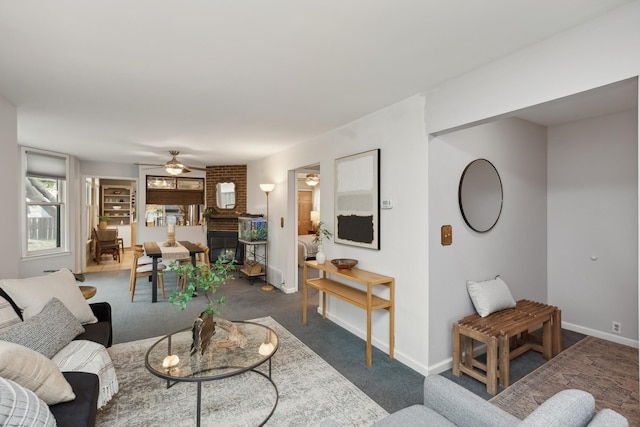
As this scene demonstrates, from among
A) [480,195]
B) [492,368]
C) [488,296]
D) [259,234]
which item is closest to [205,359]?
[492,368]

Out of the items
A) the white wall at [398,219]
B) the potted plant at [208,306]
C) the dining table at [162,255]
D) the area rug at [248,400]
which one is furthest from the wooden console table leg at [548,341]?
the dining table at [162,255]

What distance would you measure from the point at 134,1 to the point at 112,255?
28.7 ft

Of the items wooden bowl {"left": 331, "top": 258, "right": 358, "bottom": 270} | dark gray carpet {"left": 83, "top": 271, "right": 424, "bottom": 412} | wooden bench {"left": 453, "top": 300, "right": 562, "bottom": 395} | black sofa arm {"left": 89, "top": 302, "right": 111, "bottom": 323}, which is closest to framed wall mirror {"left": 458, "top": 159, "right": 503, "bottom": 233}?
wooden bench {"left": 453, "top": 300, "right": 562, "bottom": 395}

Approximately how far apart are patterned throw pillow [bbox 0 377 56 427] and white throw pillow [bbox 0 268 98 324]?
129 cm

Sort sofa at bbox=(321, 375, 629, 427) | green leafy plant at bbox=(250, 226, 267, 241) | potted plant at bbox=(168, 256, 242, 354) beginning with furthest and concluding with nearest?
green leafy plant at bbox=(250, 226, 267, 241) < potted plant at bbox=(168, 256, 242, 354) < sofa at bbox=(321, 375, 629, 427)

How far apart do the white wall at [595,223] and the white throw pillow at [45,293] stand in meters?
4.84

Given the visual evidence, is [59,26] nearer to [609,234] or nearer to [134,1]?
[134,1]

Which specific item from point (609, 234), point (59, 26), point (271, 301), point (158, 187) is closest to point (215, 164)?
point (158, 187)

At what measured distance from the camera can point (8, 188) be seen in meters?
2.90

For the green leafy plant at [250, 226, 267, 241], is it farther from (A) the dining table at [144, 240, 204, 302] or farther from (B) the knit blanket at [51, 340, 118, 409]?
(B) the knit blanket at [51, 340, 118, 409]

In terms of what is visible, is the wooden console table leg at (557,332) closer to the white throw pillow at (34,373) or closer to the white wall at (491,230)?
the white wall at (491,230)

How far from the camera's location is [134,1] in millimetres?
1507

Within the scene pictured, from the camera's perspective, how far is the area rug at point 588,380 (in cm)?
227

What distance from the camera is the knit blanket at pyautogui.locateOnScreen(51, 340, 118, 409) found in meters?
1.95
